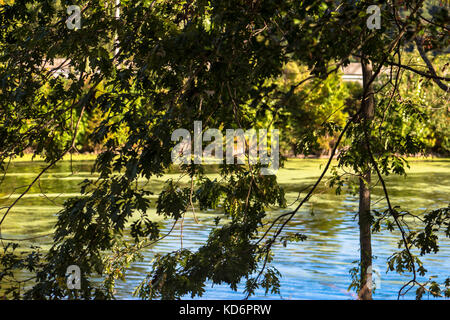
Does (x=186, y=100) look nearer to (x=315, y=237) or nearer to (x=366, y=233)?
(x=366, y=233)

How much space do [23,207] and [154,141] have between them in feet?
35.7

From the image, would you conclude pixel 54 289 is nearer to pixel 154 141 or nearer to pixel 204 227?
pixel 154 141

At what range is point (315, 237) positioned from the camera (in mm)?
10594

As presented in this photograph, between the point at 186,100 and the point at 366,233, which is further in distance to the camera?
the point at 366,233

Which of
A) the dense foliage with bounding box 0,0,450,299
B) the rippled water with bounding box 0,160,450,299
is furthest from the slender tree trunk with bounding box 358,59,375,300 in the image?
the dense foliage with bounding box 0,0,450,299

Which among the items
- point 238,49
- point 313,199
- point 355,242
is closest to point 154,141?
point 238,49

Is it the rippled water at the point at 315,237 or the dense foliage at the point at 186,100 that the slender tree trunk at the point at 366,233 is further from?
the dense foliage at the point at 186,100

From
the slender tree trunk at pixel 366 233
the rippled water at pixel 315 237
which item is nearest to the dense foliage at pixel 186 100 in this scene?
the rippled water at pixel 315 237

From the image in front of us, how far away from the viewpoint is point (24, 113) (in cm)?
492

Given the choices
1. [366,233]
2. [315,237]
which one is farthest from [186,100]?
[315,237]

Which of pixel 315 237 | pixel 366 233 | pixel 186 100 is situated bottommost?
pixel 315 237

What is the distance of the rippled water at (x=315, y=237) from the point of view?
756 cm

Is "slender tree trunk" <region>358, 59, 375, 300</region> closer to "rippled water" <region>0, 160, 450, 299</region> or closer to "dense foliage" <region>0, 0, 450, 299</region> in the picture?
"rippled water" <region>0, 160, 450, 299</region>

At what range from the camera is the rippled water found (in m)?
7.56
